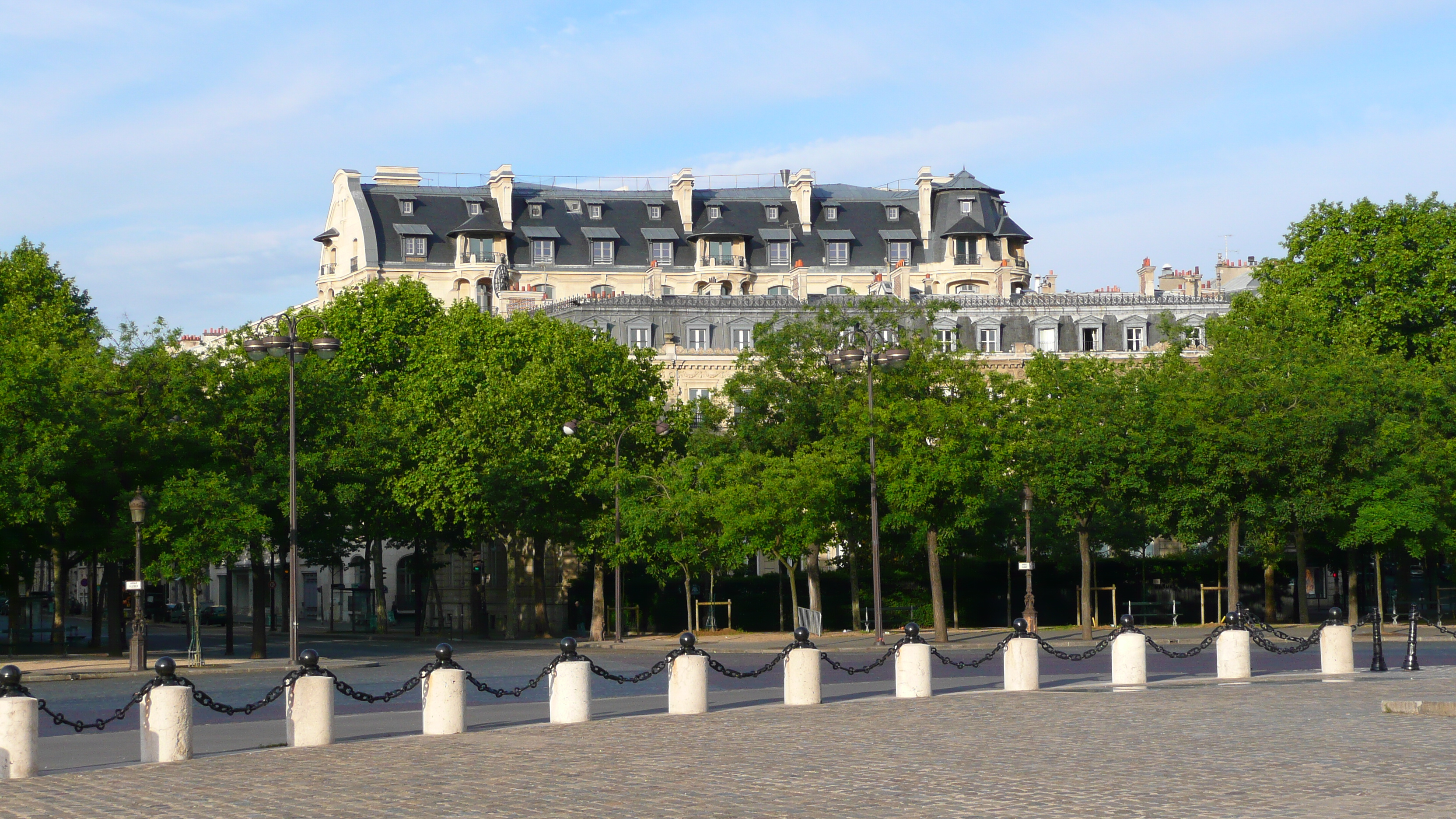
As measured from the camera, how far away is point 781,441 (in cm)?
5291

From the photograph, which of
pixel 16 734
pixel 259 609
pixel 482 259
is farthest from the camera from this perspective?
pixel 482 259

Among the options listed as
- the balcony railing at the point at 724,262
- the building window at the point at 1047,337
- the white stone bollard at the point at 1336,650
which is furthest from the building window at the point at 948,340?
the white stone bollard at the point at 1336,650

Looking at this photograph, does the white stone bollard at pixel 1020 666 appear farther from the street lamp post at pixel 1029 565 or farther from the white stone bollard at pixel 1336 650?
the street lamp post at pixel 1029 565

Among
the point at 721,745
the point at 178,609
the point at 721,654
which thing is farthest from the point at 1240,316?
the point at 178,609

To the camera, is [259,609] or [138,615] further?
[259,609]

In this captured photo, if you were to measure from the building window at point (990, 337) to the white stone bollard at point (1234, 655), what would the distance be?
51601 millimetres

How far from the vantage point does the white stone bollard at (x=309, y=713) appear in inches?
709

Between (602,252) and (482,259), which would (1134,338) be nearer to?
(602,252)

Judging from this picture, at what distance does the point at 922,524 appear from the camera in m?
47.1

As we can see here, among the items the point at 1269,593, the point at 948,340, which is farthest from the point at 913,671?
the point at 948,340

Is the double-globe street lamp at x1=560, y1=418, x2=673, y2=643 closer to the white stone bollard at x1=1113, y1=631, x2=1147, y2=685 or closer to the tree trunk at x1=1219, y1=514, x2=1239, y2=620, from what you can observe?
the tree trunk at x1=1219, y1=514, x2=1239, y2=620

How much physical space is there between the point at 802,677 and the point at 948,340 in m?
46.4

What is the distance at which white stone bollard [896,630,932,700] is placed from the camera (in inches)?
911

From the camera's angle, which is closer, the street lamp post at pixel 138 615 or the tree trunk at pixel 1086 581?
the street lamp post at pixel 138 615
